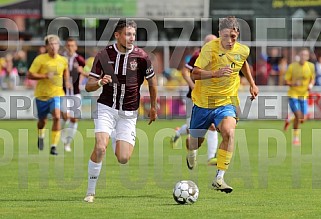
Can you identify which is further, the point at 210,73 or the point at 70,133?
the point at 70,133

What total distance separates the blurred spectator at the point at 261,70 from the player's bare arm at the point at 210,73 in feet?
64.0

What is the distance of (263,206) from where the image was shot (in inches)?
421

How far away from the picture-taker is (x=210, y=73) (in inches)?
465

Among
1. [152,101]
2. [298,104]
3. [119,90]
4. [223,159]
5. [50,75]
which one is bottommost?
[223,159]

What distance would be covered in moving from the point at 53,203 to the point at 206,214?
82.1 inches

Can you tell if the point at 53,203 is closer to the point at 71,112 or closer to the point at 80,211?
the point at 80,211

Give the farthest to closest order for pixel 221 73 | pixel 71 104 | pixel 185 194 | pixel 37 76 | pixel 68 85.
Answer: pixel 71 104
pixel 68 85
pixel 37 76
pixel 221 73
pixel 185 194

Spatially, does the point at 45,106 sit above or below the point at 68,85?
below

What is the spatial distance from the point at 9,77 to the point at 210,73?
20274 mm

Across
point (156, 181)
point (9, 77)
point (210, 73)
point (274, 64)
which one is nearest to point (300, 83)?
point (274, 64)

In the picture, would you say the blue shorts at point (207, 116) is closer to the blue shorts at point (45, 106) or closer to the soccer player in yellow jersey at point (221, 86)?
the soccer player in yellow jersey at point (221, 86)

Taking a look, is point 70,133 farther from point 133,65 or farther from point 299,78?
point 133,65

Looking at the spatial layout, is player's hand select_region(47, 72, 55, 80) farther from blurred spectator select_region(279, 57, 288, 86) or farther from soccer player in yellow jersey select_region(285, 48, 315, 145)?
blurred spectator select_region(279, 57, 288, 86)

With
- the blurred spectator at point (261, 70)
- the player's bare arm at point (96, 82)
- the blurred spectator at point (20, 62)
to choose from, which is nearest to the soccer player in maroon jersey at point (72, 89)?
the player's bare arm at point (96, 82)
